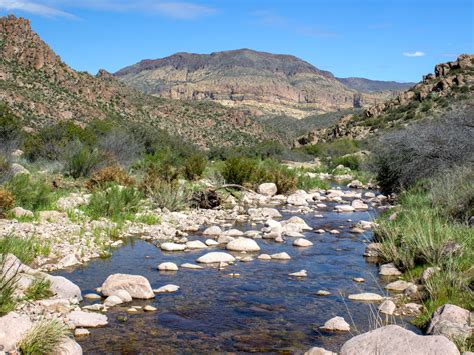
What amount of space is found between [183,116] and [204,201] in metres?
48.1

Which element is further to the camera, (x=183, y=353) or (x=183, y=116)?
(x=183, y=116)

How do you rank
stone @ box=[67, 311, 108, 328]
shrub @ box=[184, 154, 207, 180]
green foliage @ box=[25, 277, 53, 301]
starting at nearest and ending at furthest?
stone @ box=[67, 311, 108, 328] → green foliage @ box=[25, 277, 53, 301] → shrub @ box=[184, 154, 207, 180]

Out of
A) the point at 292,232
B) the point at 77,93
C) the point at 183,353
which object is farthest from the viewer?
the point at 77,93

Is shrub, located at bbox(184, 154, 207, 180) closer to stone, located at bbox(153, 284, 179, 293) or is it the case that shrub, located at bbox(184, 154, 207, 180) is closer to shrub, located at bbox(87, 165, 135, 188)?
shrub, located at bbox(87, 165, 135, 188)

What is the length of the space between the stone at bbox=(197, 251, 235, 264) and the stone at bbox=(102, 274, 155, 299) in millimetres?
2259

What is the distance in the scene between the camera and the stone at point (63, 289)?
22.8ft

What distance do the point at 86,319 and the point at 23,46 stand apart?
2022 inches

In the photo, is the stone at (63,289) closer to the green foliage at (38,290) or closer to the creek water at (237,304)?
the green foliage at (38,290)

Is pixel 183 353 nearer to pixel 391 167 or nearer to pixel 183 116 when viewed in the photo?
pixel 391 167

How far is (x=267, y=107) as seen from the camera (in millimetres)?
155250

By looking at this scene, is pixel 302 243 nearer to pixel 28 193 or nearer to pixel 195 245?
pixel 195 245

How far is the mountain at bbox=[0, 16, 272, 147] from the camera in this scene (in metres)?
44.8

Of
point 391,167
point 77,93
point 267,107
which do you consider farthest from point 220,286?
point 267,107

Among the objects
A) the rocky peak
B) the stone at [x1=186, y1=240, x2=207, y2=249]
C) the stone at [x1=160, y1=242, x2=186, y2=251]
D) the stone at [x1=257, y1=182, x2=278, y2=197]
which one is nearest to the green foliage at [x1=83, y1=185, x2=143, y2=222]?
the stone at [x1=160, y1=242, x2=186, y2=251]
